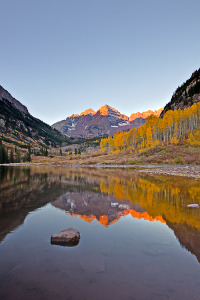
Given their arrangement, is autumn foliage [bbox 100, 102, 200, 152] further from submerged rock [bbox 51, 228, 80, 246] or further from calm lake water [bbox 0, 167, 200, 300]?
submerged rock [bbox 51, 228, 80, 246]

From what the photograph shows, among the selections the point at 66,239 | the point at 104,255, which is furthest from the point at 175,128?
the point at 104,255

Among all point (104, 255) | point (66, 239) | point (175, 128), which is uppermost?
point (175, 128)

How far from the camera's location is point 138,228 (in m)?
14.1

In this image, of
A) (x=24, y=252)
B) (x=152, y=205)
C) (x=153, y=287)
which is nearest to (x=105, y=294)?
(x=153, y=287)

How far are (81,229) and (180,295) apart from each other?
27.7 ft

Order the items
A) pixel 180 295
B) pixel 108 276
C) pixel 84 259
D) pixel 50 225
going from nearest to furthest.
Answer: pixel 180 295 < pixel 108 276 < pixel 84 259 < pixel 50 225

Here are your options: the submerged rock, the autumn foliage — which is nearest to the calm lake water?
the submerged rock

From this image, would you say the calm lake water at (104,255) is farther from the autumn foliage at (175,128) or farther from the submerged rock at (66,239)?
the autumn foliage at (175,128)

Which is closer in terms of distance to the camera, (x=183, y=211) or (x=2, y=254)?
(x=2, y=254)

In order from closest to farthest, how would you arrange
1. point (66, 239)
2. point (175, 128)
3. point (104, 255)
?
1. point (104, 255)
2. point (66, 239)
3. point (175, 128)

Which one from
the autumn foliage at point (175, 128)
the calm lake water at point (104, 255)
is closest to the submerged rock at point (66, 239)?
the calm lake water at point (104, 255)

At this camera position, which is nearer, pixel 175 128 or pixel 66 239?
pixel 66 239

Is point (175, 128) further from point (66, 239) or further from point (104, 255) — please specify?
point (104, 255)

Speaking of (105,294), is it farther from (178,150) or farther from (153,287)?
(178,150)
